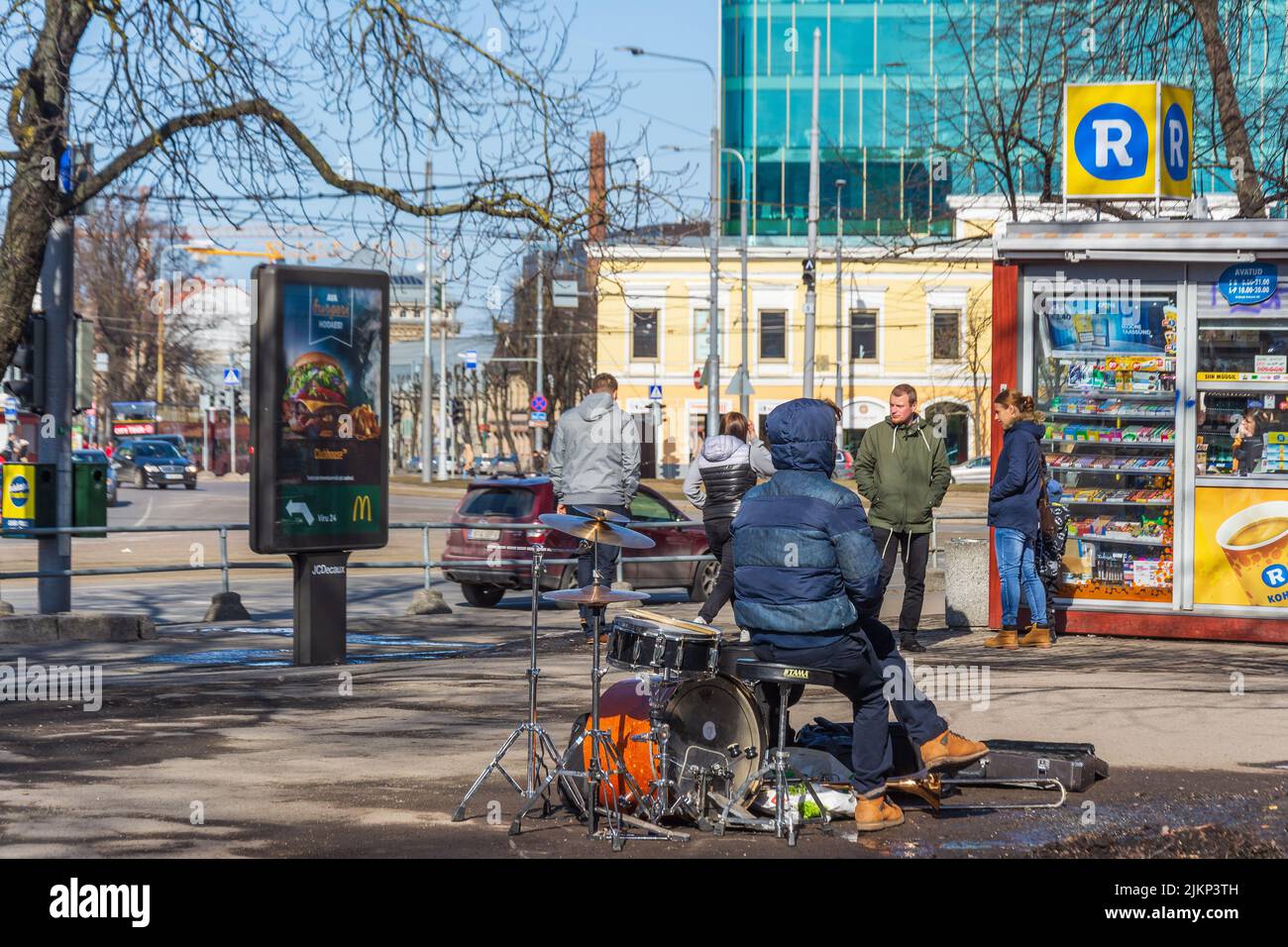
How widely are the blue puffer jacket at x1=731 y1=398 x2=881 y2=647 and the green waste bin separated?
874 centimetres

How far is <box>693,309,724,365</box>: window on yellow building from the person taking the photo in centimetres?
6357

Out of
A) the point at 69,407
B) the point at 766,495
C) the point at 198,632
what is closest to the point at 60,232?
the point at 69,407

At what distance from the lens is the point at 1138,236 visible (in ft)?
42.1

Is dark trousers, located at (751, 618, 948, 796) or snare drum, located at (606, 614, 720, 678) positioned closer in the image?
snare drum, located at (606, 614, 720, 678)

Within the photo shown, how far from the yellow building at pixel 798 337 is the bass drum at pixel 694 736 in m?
54.7

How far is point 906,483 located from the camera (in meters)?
12.3

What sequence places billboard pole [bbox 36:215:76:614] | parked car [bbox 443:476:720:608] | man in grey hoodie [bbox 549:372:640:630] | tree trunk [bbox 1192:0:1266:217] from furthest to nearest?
1. parked car [bbox 443:476:720:608]
2. tree trunk [bbox 1192:0:1266:217]
3. billboard pole [bbox 36:215:76:614]
4. man in grey hoodie [bbox 549:372:640:630]

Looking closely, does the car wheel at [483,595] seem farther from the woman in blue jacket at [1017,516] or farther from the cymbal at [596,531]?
the cymbal at [596,531]

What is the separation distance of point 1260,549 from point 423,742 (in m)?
7.07

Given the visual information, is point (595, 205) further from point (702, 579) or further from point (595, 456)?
point (702, 579)

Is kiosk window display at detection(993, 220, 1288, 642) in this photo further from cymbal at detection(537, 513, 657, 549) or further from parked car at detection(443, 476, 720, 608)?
cymbal at detection(537, 513, 657, 549)

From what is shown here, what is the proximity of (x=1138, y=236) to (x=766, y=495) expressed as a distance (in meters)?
6.92

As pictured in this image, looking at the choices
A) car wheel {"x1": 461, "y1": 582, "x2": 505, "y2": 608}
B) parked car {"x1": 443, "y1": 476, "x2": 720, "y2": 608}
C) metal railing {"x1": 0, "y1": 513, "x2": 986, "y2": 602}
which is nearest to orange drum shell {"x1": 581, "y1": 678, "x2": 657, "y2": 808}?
metal railing {"x1": 0, "y1": 513, "x2": 986, "y2": 602}
